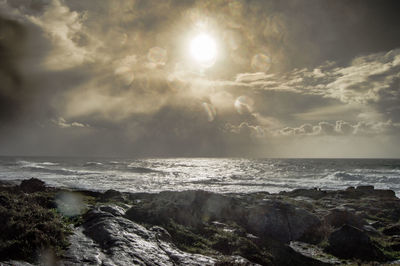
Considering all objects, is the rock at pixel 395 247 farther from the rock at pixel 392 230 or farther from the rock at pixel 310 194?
the rock at pixel 310 194

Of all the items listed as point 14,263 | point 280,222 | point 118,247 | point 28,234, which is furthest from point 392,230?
point 14,263

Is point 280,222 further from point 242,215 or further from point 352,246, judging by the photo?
point 352,246

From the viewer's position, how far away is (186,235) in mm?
14031

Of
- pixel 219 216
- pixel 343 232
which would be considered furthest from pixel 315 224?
pixel 219 216

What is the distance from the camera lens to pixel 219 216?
2058 centimetres

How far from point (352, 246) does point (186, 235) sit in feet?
31.3

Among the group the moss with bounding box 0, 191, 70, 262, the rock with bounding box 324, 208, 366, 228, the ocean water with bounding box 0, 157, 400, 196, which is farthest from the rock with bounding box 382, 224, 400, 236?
the ocean water with bounding box 0, 157, 400, 196

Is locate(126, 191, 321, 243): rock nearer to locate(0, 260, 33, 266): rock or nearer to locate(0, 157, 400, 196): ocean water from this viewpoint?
locate(0, 260, 33, 266): rock

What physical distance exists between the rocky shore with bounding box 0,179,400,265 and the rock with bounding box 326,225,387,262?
5cm

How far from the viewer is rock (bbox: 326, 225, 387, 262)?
14.4m

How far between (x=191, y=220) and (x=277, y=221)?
19.7 feet

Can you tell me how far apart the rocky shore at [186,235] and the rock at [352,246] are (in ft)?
0.16

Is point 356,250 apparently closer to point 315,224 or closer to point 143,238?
point 315,224

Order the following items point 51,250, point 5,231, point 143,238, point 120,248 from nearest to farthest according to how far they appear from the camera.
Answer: point 51,250 → point 5,231 → point 120,248 → point 143,238
